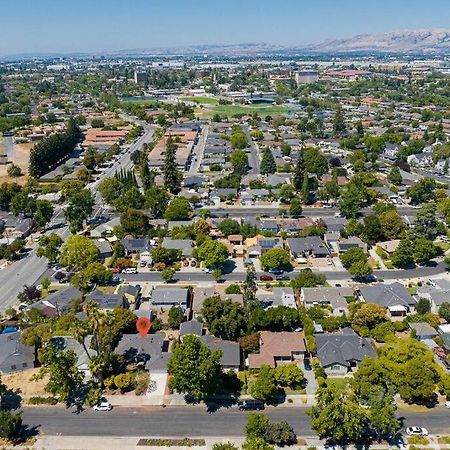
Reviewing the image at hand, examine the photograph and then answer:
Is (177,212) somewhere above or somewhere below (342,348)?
above

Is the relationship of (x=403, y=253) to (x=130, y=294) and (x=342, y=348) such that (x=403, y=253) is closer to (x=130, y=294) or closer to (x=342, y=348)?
(x=342, y=348)

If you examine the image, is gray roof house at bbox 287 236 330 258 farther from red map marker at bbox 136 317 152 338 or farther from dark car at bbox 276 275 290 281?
red map marker at bbox 136 317 152 338

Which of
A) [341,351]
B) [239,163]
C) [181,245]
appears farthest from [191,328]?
[239,163]

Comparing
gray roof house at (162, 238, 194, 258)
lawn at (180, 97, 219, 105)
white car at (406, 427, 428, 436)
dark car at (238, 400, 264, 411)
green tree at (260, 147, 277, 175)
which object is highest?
lawn at (180, 97, 219, 105)

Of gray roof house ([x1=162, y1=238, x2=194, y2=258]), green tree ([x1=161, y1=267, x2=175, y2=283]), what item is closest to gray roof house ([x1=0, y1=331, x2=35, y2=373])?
green tree ([x1=161, y1=267, x2=175, y2=283])

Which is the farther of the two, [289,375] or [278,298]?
[278,298]

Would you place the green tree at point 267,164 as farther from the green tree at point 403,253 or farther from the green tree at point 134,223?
the green tree at point 403,253
